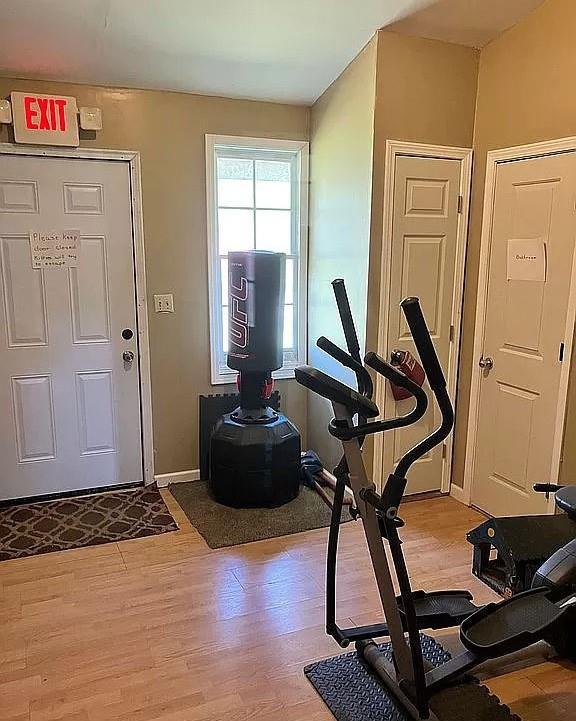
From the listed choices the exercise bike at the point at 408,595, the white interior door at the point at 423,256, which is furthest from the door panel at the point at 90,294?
the exercise bike at the point at 408,595

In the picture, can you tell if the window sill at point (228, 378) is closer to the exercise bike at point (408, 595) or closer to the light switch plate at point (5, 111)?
the light switch plate at point (5, 111)

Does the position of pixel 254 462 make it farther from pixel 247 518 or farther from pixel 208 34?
pixel 208 34

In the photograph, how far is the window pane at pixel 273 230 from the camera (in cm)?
389

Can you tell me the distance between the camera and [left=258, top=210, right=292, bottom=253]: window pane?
389 centimetres

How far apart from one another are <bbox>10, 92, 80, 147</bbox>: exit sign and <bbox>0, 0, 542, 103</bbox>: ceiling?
4.8 inches

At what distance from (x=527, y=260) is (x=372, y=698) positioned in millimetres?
2189

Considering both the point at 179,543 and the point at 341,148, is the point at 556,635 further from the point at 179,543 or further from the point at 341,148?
the point at 341,148

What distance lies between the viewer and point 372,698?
2.09 metres

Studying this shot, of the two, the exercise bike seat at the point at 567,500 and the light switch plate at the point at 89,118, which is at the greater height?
the light switch plate at the point at 89,118

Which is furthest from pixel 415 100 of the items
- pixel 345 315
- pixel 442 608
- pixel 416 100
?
pixel 442 608

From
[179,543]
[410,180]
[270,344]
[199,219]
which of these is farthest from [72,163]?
[179,543]

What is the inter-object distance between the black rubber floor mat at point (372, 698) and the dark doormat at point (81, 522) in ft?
4.49

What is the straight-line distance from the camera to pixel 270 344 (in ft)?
11.3

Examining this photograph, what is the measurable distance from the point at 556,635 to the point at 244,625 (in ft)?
3.98
